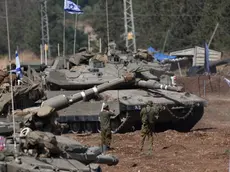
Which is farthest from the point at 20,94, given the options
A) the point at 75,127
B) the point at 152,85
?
the point at 152,85

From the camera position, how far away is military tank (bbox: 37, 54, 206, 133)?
19.8 m

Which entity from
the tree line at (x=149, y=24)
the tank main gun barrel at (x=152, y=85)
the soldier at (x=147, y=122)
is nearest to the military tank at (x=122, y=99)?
the tank main gun barrel at (x=152, y=85)

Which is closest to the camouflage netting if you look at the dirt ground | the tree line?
the tree line

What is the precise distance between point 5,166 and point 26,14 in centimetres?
6048

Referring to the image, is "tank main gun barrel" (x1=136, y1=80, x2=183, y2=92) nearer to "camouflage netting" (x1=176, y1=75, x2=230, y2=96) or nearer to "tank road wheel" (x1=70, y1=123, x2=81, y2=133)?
"tank road wheel" (x1=70, y1=123, x2=81, y2=133)

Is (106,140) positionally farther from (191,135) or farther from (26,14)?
(26,14)

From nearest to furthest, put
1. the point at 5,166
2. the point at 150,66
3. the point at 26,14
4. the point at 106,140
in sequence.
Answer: the point at 5,166, the point at 106,140, the point at 150,66, the point at 26,14

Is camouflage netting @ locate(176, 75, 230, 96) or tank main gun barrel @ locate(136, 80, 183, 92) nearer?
tank main gun barrel @ locate(136, 80, 183, 92)

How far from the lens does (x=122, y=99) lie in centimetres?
1970

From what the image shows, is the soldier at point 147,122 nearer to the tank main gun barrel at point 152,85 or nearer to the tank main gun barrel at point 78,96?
the tank main gun barrel at point 78,96

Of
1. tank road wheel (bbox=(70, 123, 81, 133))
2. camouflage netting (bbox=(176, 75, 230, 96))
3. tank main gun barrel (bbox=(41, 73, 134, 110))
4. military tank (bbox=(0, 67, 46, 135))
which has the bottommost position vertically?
camouflage netting (bbox=(176, 75, 230, 96))

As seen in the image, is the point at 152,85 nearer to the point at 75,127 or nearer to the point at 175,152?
the point at 75,127

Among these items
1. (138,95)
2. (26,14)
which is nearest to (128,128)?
(138,95)

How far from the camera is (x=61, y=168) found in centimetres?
814
